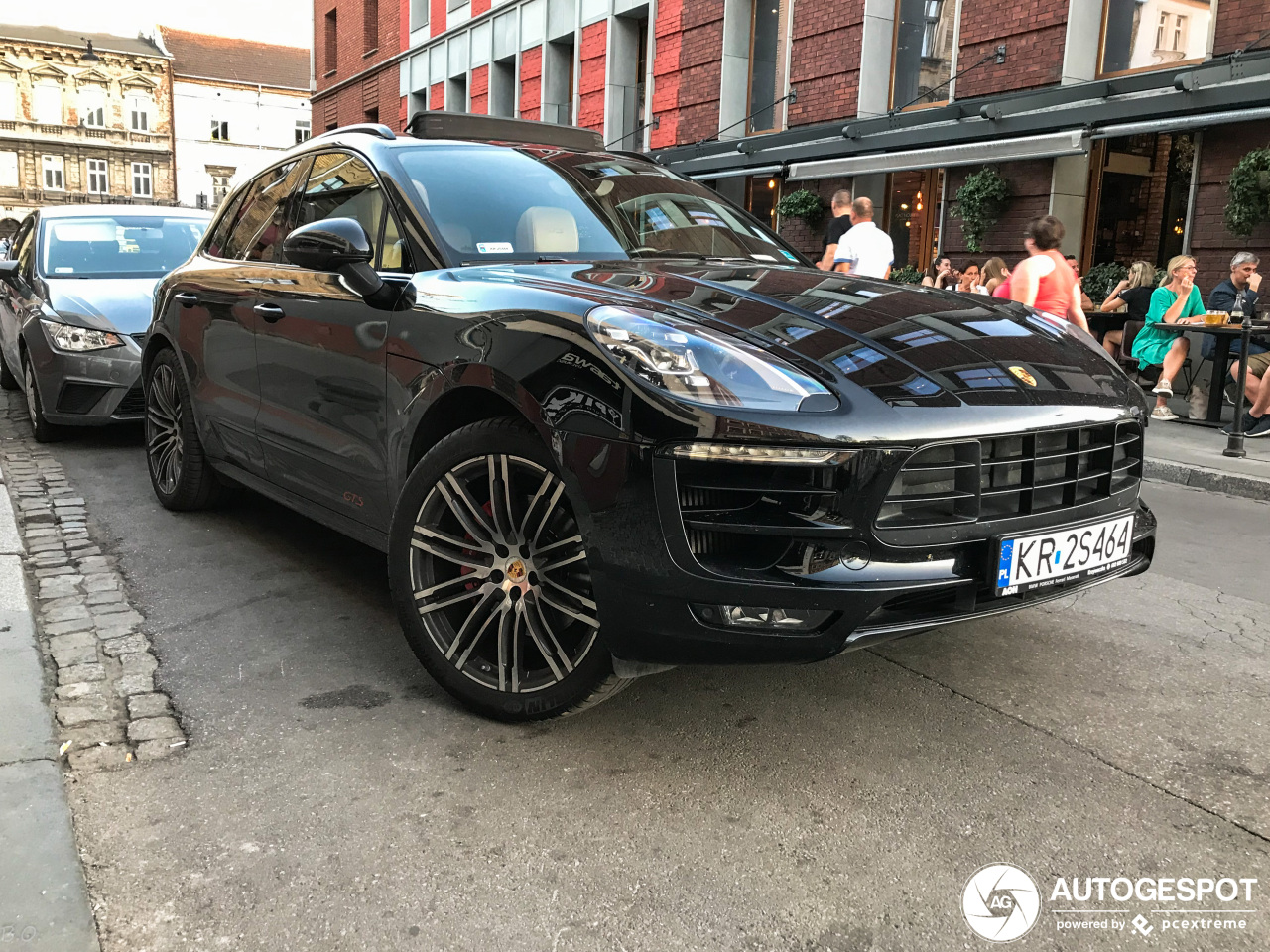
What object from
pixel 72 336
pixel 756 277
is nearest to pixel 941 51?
pixel 72 336

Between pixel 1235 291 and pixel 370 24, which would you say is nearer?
pixel 1235 291

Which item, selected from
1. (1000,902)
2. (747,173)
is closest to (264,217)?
(1000,902)

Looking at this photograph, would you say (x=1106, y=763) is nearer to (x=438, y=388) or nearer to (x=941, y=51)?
(x=438, y=388)

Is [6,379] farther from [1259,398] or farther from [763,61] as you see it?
[763,61]

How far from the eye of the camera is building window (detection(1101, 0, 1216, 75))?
11891mm

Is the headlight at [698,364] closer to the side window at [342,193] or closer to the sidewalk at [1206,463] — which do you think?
the side window at [342,193]

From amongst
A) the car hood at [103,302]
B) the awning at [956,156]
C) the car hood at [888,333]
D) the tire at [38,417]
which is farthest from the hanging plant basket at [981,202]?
the car hood at [888,333]

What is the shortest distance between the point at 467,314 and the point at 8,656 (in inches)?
69.7

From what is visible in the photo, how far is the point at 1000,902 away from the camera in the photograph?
7.29 ft

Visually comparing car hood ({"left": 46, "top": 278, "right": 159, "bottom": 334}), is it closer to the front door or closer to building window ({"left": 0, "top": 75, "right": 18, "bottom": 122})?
the front door

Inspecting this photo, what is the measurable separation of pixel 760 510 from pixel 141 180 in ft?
271

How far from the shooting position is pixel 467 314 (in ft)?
9.95

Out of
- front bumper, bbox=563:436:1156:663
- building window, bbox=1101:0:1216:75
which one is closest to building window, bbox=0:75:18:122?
building window, bbox=1101:0:1216:75

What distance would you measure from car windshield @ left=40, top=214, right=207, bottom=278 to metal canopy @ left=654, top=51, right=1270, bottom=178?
29.7ft
